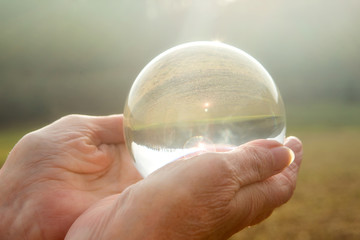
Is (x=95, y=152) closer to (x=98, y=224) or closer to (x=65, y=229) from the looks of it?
(x=65, y=229)

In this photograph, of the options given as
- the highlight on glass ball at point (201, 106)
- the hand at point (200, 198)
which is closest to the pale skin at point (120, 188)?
the hand at point (200, 198)

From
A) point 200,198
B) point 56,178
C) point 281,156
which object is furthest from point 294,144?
point 56,178

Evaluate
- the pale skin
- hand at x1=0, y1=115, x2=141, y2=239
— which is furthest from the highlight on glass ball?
hand at x1=0, y1=115, x2=141, y2=239

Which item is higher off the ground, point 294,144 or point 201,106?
point 201,106

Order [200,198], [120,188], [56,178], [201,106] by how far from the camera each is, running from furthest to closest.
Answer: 1. [120,188]
2. [56,178]
3. [201,106]
4. [200,198]

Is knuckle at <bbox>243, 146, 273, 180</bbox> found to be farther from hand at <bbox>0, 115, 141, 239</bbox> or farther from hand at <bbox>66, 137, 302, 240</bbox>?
hand at <bbox>0, 115, 141, 239</bbox>

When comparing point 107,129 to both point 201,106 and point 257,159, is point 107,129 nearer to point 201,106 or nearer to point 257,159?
point 201,106

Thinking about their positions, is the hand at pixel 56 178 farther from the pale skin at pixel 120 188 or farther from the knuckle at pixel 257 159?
the knuckle at pixel 257 159
